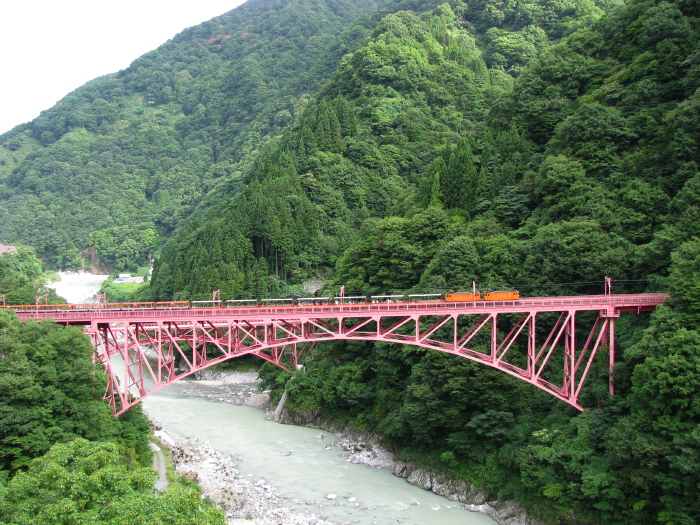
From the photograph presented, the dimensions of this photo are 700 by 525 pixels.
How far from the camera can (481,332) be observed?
41.1m

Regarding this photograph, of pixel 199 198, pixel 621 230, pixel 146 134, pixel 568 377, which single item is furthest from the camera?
pixel 146 134

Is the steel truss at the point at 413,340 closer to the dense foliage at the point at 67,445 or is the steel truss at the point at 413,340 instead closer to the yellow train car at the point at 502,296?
the yellow train car at the point at 502,296

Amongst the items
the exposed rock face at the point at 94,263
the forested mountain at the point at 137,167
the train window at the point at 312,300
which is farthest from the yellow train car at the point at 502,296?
the exposed rock face at the point at 94,263

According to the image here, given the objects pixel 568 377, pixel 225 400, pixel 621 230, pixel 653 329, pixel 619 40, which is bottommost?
pixel 225 400

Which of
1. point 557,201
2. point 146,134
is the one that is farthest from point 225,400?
point 146,134

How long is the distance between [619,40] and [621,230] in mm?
30717

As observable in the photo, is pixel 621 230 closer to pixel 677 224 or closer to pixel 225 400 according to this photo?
pixel 677 224

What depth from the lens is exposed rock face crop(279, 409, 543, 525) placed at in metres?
34.7

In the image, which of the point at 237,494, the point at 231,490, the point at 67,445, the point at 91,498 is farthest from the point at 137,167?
the point at 91,498

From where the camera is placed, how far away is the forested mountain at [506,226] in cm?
3222

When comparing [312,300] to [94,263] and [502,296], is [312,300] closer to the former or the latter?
[502,296]

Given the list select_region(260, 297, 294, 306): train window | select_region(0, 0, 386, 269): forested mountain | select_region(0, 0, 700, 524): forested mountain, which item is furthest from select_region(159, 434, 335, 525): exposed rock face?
select_region(0, 0, 386, 269): forested mountain

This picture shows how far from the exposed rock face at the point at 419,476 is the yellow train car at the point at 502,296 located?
1003 centimetres

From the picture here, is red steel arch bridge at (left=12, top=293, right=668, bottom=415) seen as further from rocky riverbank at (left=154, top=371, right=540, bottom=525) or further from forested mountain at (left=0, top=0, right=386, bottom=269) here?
forested mountain at (left=0, top=0, right=386, bottom=269)
